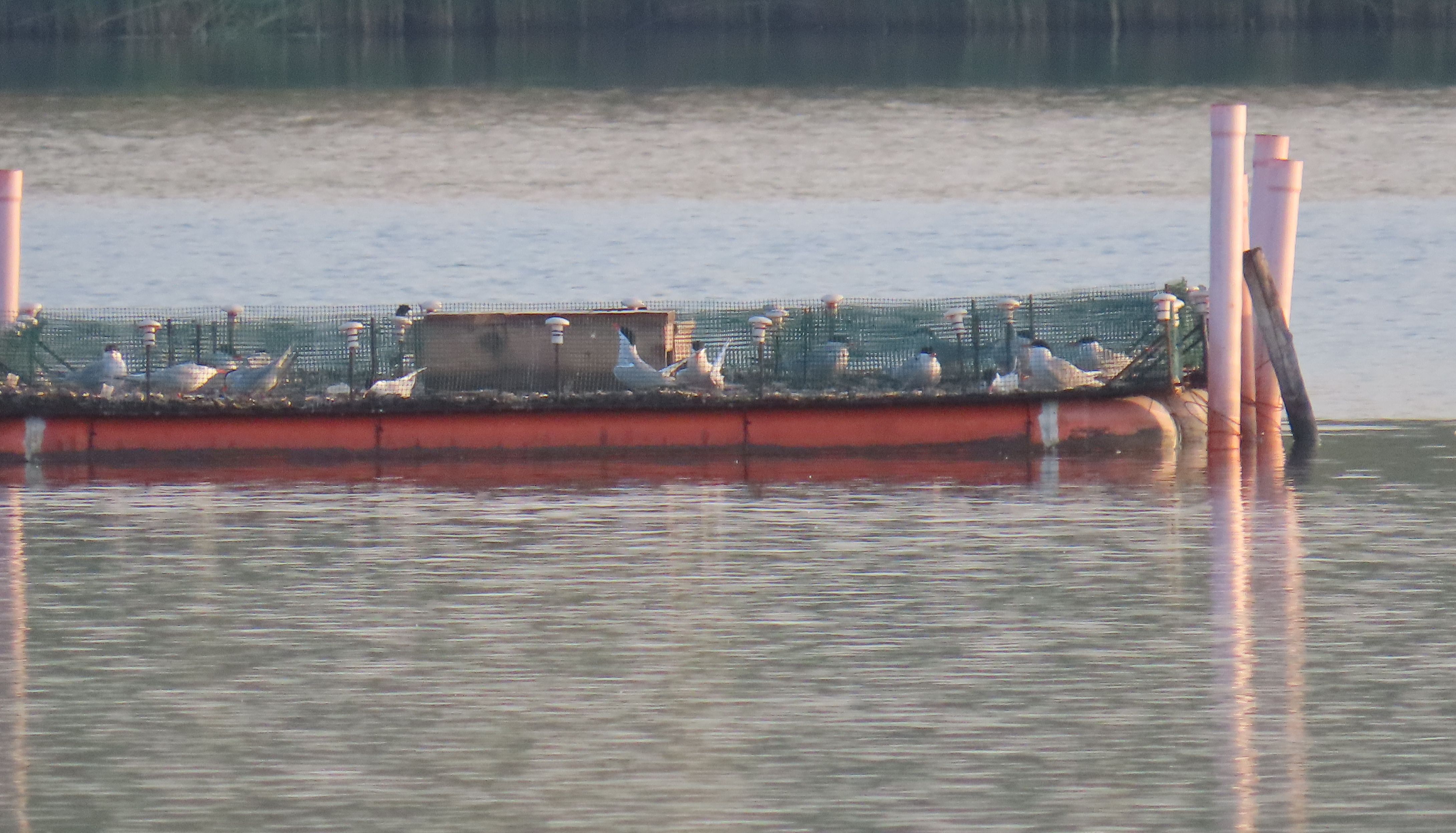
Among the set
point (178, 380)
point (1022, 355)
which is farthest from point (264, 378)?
point (1022, 355)

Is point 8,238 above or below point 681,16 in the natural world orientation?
below

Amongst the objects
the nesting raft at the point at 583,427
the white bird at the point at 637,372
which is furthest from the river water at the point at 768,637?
the white bird at the point at 637,372

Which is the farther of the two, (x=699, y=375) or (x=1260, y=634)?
(x=699, y=375)

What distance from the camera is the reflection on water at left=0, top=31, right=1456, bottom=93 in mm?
96062

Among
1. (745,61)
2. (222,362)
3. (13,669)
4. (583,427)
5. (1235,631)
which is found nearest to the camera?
(13,669)

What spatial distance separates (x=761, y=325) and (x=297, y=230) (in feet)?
140

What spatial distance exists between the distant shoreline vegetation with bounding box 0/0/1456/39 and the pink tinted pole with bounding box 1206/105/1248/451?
7492 centimetres

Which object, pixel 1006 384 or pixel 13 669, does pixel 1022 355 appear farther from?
pixel 13 669

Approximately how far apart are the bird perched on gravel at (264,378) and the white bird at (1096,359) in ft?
30.1

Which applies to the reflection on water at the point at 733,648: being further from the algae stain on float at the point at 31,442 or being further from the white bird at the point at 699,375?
the white bird at the point at 699,375

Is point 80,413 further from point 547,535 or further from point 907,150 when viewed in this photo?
point 907,150

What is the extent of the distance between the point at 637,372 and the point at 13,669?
1188 cm

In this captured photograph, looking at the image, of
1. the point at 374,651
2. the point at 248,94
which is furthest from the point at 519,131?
the point at 374,651

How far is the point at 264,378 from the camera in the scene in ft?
102
